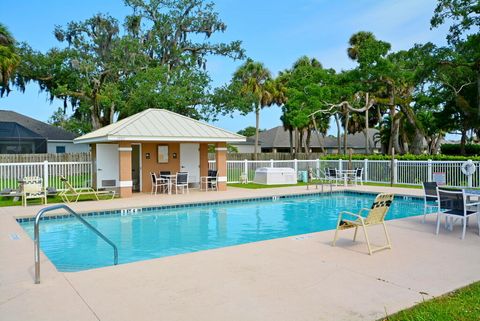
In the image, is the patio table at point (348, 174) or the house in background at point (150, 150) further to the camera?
the patio table at point (348, 174)

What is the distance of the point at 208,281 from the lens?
4.91 m

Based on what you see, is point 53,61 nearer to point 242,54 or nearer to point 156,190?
point 242,54

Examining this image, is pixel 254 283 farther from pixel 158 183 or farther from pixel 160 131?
pixel 158 183

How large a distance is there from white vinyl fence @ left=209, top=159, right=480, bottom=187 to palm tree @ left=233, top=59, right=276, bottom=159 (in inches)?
558

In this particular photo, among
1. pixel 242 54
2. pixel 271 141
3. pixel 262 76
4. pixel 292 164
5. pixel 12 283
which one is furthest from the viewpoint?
pixel 271 141

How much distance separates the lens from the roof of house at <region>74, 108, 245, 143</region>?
14914 mm

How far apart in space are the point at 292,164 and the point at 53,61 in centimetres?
2050

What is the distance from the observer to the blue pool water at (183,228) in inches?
314

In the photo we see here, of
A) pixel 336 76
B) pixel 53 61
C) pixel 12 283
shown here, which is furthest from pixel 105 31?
pixel 12 283

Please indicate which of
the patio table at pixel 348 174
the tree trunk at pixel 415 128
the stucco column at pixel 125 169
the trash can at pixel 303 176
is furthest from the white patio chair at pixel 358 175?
the stucco column at pixel 125 169

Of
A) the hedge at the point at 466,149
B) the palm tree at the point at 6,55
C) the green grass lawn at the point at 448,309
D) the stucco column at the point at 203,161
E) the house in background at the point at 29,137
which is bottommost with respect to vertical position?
the green grass lawn at the point at 448,309

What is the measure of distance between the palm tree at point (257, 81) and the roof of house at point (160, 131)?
20.1 metres

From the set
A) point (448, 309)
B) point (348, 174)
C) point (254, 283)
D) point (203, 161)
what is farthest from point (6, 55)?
point (448, 309)

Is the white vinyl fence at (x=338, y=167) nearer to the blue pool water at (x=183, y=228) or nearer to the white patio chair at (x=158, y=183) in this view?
the white patio chair at (x=158, y=183)
